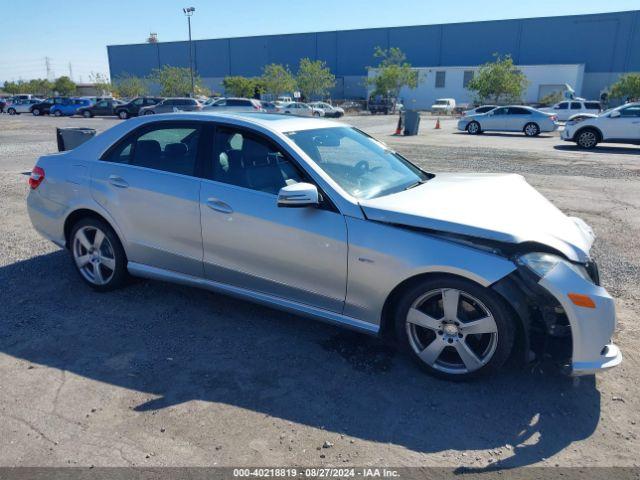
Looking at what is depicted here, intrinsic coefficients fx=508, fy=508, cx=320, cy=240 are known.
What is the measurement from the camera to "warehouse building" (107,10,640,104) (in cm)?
6106

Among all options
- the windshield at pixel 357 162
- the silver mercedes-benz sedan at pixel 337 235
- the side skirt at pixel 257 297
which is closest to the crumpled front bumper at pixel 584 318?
the silver mercedes-benz sedan at pixel 337 235

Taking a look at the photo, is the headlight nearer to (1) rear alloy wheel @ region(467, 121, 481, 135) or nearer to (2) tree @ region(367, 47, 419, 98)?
(1) rear alloy wheel @ region(467, 121, 481, 135)

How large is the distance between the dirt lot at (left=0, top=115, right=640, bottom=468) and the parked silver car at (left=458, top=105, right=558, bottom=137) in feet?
73.9

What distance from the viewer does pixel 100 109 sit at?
3919cm

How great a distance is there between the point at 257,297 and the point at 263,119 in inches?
57.7

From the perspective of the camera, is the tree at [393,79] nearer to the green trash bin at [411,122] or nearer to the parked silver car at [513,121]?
the parked silver car at [513,121]

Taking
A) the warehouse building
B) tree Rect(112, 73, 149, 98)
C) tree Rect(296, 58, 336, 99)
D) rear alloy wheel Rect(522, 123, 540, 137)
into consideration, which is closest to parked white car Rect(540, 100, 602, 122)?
rear alloy wheel Rect(522, 123, 540, 137)

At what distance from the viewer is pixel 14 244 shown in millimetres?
6207

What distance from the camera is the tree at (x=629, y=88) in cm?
4738

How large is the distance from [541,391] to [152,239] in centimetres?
315

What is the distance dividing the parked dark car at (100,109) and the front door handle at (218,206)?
3885 centimetres

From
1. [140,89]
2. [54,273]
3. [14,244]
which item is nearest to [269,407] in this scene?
[54,273]

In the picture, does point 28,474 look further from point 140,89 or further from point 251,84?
point 140,89

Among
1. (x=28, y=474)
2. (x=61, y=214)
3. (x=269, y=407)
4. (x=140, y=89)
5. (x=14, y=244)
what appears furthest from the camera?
(x=140, y=89)
